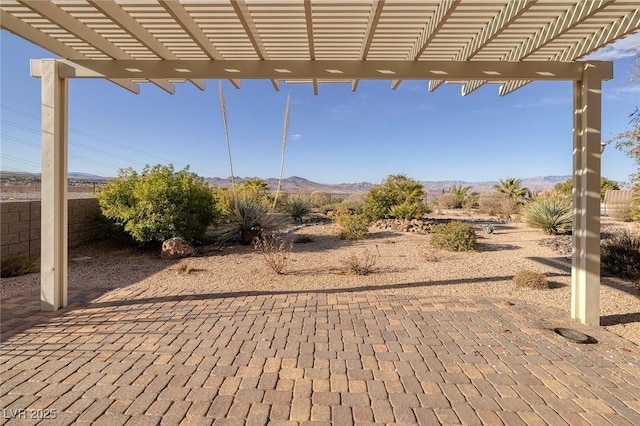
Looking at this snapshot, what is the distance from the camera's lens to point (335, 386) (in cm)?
265

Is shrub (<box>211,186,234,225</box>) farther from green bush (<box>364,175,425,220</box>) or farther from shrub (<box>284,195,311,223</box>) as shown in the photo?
green bush (<box>364,175,425,220</box>)

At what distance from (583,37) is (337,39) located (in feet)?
9.70

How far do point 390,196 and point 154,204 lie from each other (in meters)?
8.76

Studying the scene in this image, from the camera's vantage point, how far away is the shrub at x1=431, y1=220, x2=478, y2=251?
8.45 metres

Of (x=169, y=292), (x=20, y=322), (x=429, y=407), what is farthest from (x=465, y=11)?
(x=20, y=322)

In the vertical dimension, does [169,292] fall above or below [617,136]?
below

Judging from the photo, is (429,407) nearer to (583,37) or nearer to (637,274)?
(583,37)

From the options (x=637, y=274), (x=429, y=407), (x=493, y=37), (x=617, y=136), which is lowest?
(x=429, y=407)

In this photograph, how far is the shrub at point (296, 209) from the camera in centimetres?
1379

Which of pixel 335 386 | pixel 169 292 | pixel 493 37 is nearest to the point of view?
pixel 335 386

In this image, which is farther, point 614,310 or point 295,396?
point 614,310

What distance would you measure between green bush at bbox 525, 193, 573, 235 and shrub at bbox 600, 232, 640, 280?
3638mm

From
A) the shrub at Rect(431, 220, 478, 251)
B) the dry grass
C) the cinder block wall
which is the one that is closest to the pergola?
the dry grass

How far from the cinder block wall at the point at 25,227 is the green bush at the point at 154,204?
725 mm
